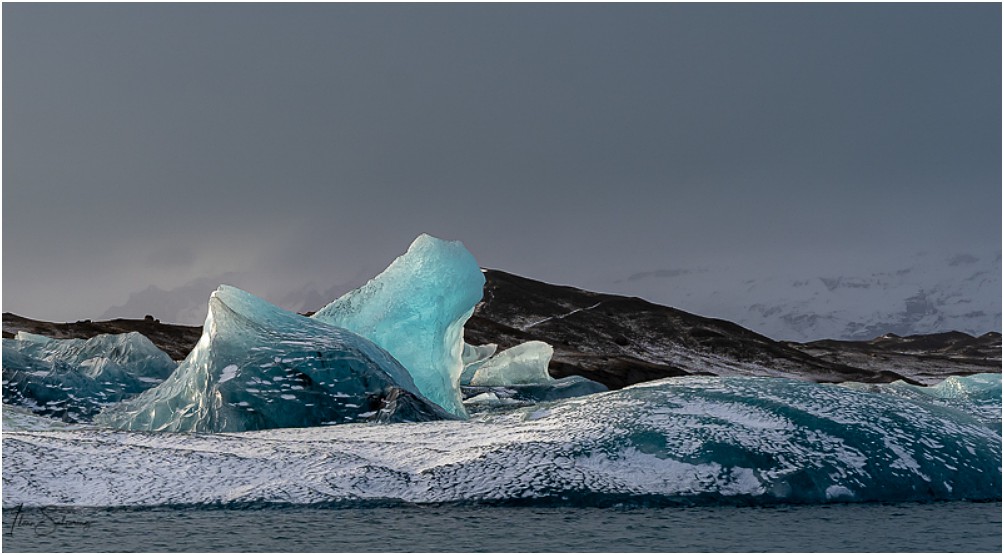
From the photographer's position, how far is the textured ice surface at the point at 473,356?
31495mm

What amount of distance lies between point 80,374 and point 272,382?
22.8ft

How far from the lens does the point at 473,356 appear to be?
103 ft

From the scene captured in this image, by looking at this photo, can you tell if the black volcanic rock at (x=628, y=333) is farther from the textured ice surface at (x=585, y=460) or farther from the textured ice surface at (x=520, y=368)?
the textured ice surface at (x=585, y=460)

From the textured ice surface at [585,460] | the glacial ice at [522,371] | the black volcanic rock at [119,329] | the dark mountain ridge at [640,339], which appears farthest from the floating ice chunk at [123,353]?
the dark mountain ridge at [640,339]

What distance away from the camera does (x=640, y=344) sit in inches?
3364

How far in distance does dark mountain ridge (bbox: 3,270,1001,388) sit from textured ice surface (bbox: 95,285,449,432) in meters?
41.6

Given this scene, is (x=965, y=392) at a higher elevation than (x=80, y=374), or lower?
higher

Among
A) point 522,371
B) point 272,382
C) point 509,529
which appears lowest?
point 509,529

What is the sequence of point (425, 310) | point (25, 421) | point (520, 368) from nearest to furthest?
point (25, 421)
point (425, 310)
point (520, 368)

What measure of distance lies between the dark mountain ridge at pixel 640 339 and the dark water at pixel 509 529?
48129 mm

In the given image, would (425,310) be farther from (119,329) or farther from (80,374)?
(119,329)

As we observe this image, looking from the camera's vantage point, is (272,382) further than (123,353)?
No

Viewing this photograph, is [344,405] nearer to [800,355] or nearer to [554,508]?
[554,508]

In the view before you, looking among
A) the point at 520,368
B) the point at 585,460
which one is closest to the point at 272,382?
the point at 585,460
